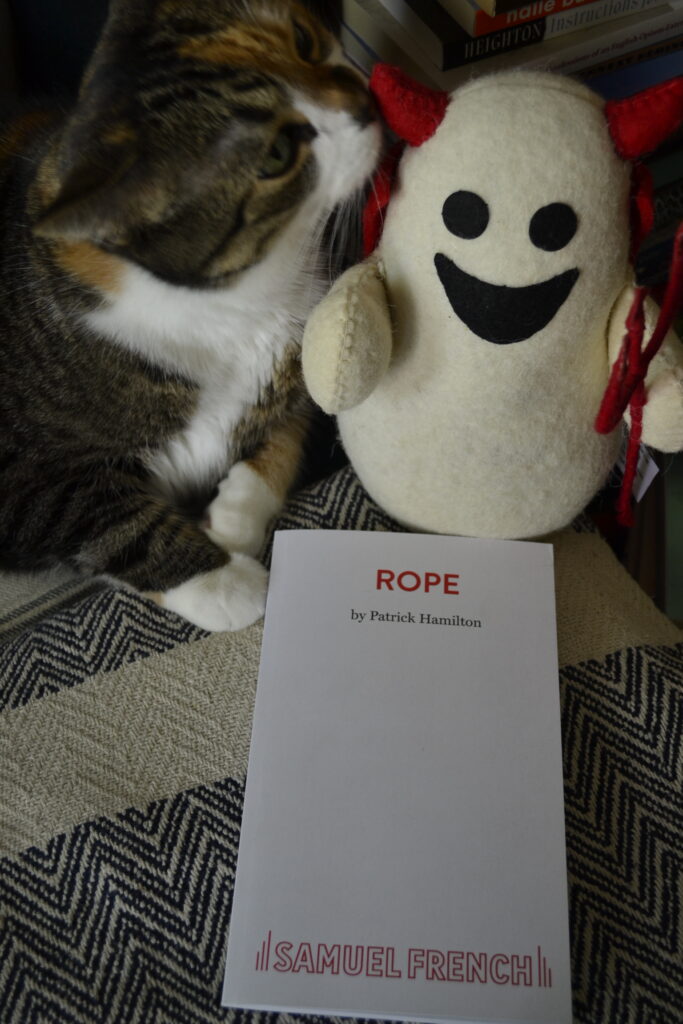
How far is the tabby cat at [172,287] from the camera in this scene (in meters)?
0.63

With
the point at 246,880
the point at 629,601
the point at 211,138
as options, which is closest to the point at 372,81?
the point at 211,138

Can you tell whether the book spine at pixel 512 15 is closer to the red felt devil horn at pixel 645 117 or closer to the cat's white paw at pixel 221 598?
the red felt devil horn at pixel 645 117

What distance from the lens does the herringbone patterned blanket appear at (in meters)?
0.58

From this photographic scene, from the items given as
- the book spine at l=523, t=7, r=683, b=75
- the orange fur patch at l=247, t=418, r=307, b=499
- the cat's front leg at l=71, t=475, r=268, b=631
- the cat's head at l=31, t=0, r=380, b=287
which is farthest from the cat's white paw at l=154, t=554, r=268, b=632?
the book spine at l=523, t=7, r=683, b=75

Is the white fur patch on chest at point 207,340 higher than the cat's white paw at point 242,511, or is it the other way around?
the white fur patch on chest at point 207,340

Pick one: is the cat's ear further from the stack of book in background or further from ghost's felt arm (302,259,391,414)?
the stack of book in background

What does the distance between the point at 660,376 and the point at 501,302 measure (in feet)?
0.54

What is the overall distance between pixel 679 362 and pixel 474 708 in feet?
1.17

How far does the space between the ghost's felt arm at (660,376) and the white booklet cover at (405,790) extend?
0.57 feet

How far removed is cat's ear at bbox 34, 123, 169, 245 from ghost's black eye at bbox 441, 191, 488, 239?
240mm

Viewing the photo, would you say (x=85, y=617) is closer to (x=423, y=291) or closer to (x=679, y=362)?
(x=423, y=291)

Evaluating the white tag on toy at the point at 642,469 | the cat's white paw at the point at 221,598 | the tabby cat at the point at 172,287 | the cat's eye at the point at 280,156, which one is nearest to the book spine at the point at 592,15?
the tabby cat at the point at 172,287

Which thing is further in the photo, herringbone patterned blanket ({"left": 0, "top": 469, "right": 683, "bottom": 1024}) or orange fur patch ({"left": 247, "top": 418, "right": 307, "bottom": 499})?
orange fur patch ({"left": 247, "top": 418, "right": 307, "bottom": 499})

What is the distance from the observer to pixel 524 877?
609 mm
